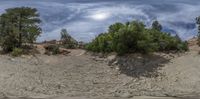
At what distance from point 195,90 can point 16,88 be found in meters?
11.4

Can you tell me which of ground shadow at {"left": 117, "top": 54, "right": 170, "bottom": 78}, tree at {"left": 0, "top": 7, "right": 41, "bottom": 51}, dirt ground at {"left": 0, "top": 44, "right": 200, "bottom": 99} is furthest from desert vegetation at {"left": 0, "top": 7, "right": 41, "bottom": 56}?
ground shadow at {"left": 117, "top": 54, "right": 170, "bottom": 78}

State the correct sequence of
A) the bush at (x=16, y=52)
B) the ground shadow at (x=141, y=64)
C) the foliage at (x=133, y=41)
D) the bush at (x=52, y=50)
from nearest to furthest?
the ground shadow at (x=141, y=64)
the bush at (x=16, y=52)
the foliage at (x=133, y=41)
the bush at (x=52, y=50)

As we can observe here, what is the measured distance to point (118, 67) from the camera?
42.5 meters

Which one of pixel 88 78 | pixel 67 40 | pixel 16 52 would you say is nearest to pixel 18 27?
pixel 16 52

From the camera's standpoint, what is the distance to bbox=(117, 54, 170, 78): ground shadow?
4134 cm

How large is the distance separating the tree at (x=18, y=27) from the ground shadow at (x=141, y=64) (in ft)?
24.3

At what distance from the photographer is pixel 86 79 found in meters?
40.3

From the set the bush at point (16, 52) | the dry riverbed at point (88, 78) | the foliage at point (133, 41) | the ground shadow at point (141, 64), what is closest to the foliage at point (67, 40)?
the foliage at point (133, 41)

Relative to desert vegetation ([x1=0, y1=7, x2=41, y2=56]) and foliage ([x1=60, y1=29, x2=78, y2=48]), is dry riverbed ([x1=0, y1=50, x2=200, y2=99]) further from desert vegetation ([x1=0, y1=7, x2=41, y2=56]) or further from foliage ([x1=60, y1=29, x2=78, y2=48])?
foliage ([x1=60, y1=29, x2=78, y2=48])

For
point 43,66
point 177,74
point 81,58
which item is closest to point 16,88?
point 43,66

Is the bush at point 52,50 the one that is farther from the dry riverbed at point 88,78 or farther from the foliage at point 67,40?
the foliage at point 67,40

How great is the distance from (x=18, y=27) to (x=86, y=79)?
833 cm

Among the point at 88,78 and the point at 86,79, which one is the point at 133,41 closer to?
the point at 88,78

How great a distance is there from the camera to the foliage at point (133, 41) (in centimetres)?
4381
